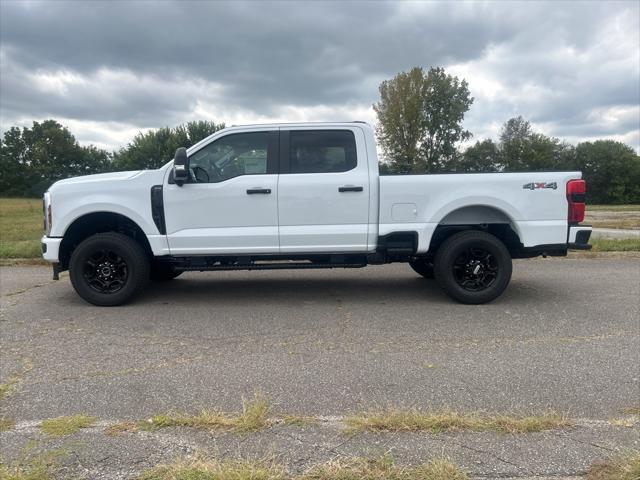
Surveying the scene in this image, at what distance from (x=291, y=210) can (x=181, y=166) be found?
4.27 feet

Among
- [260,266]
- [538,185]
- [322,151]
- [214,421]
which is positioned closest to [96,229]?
[260,266]

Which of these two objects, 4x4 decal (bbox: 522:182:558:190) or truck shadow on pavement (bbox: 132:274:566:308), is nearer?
4x4 decal (bbox: 522:182:558:190)

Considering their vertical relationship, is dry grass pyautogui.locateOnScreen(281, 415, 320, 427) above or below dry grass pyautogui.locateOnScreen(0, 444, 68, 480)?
above

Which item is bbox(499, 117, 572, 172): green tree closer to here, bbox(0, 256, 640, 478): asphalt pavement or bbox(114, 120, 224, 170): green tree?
bbox(114, 120, 224, 170): green tree

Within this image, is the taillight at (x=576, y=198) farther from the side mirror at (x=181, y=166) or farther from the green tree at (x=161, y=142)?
the green tree at (x=161, y=142)

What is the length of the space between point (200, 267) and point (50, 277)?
3.51m

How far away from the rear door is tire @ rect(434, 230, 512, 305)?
992 mm

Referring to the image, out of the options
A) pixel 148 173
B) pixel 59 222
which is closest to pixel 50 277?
pixel 59 222

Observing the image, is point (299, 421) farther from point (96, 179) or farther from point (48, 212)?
point (48, 212)

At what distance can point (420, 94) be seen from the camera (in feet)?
201

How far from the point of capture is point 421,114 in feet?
198

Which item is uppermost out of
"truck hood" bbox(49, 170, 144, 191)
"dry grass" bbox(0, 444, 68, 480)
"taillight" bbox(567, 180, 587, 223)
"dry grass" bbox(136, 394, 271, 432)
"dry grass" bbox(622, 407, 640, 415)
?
"truck hood" bbox(49, 170, 144, 191)

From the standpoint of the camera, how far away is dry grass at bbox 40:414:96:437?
2984mm

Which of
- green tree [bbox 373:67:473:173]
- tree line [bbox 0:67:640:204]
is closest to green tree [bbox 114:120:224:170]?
tree line [bbox 0:67:640:204]
